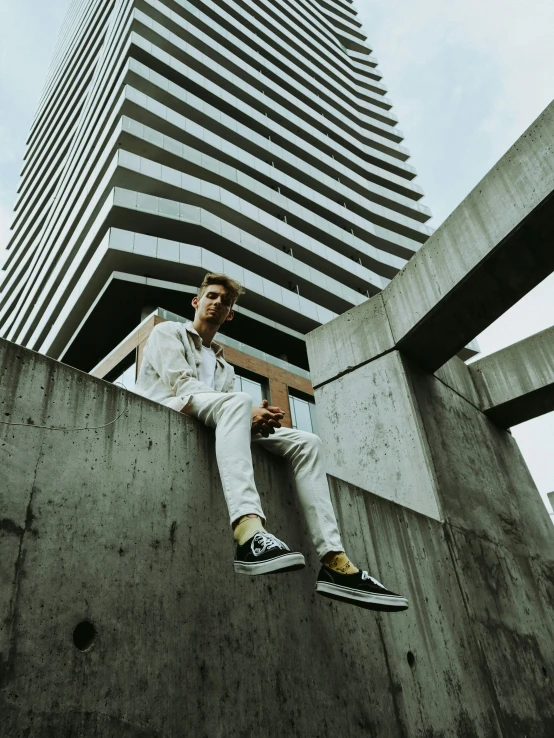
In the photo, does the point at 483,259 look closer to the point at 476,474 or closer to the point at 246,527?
the point at 476,474

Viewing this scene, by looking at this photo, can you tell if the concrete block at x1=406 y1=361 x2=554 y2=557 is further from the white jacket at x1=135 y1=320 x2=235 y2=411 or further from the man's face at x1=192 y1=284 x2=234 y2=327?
the white jacket at x1=135 y1=320 x2=235 y2=411

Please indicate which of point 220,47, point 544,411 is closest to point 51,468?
point 544,411

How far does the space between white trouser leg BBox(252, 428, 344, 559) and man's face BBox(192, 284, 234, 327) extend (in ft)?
3.10

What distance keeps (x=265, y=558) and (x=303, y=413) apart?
20.3 m

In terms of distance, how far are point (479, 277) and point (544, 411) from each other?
2530mm

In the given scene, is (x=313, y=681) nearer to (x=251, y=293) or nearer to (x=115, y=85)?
(x=251, y=293)

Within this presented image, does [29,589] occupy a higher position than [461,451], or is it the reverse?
[461,451]

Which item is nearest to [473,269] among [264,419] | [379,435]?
[379,435]

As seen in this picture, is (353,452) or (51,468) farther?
(353,452)

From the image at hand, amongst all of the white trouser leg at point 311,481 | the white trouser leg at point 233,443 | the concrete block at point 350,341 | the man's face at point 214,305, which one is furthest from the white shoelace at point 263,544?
the concrete block at point 350,341

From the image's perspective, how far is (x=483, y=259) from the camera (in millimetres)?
4270

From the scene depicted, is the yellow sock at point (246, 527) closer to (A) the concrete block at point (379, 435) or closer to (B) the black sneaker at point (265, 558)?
A: (B) the black sneaker at point (265, 558)

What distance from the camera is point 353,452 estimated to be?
5.10 metres

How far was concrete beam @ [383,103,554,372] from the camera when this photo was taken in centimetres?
404
